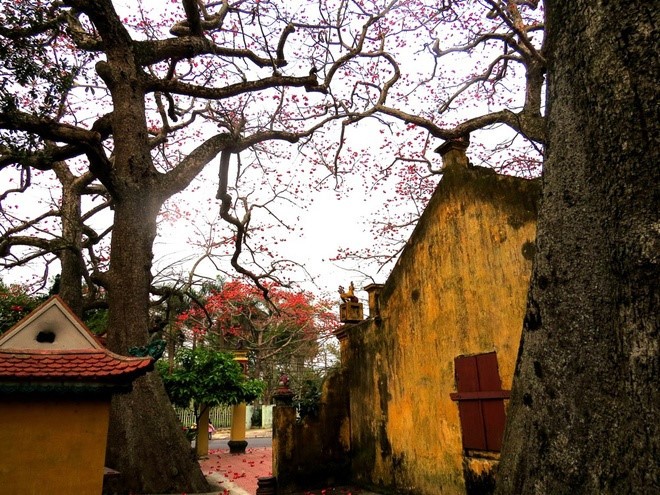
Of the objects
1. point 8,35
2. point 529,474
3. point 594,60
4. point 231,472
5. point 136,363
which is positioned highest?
point 8,35

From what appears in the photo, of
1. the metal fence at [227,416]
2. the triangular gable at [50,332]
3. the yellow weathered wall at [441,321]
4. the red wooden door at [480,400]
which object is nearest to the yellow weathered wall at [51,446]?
Answer: the triangular gable at [50,332]

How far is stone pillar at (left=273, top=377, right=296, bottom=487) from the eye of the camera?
827 cm

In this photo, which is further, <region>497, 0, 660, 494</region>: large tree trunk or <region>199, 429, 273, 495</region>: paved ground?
<region>199, 429, 273, 495</region>: paved ground

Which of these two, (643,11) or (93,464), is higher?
(643,11)

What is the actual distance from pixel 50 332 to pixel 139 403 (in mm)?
A: 2391

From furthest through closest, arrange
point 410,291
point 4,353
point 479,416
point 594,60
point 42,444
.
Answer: point 410,291, point 479,416, point 4,353, point 42,444, point 594,60

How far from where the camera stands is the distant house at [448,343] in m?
5.56

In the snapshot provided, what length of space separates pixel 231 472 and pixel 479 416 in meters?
8.30

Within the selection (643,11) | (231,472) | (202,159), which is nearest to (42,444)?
(643,11)

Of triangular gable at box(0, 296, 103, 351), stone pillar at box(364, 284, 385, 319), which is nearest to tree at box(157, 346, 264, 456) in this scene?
stone pillar at box(364, 284, 385, 319)

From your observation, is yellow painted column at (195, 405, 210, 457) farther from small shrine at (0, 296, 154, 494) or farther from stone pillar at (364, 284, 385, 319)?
small shrine at (0, 296, 154, 494)

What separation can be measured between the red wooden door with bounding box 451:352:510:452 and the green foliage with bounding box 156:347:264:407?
9221mm

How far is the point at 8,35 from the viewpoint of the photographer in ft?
17.1

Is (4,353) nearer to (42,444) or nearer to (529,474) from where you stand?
(42,444)
